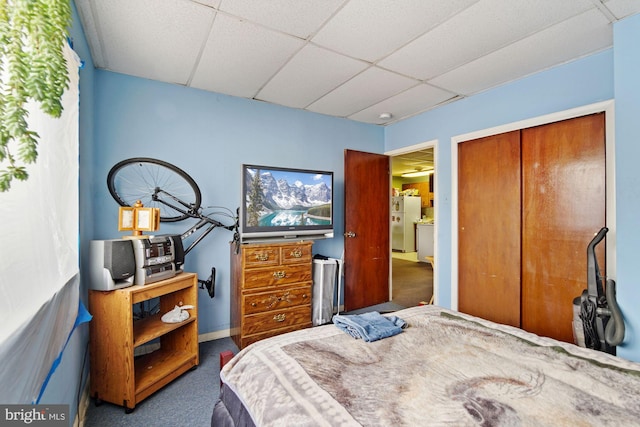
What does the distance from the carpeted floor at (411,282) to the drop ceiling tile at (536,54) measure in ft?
9.01

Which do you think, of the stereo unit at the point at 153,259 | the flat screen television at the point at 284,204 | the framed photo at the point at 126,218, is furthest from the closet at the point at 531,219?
the framed photo at the point at 126,218

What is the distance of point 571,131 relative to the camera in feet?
7.78

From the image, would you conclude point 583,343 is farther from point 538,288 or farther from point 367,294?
point 367,294

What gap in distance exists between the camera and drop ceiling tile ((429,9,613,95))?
1899 mm

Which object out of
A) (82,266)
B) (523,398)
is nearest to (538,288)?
(523,398)

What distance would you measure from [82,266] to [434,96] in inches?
134

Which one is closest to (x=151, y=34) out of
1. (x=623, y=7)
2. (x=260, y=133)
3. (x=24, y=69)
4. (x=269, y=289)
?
(x=260, y=133)

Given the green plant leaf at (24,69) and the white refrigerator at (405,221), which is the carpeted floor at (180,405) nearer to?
the green plant leaf at (24,69)

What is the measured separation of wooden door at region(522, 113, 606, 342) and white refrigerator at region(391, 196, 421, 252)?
19.4 ft

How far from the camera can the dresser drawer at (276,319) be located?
2.45m

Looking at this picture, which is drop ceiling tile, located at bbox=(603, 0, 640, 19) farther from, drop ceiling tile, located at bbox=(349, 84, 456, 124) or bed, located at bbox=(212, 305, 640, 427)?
bed, located at bbox=(212, 305, 640, 427)

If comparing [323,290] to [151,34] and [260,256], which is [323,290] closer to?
[260,256]

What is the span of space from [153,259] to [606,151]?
344 cm

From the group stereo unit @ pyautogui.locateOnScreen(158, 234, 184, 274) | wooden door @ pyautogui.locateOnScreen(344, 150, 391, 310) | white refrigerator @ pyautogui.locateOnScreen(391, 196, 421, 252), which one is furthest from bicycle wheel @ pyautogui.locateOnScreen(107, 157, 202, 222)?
white refrigerator @ pyautogui.locateOnScreen(391, 196, 421, 252)
